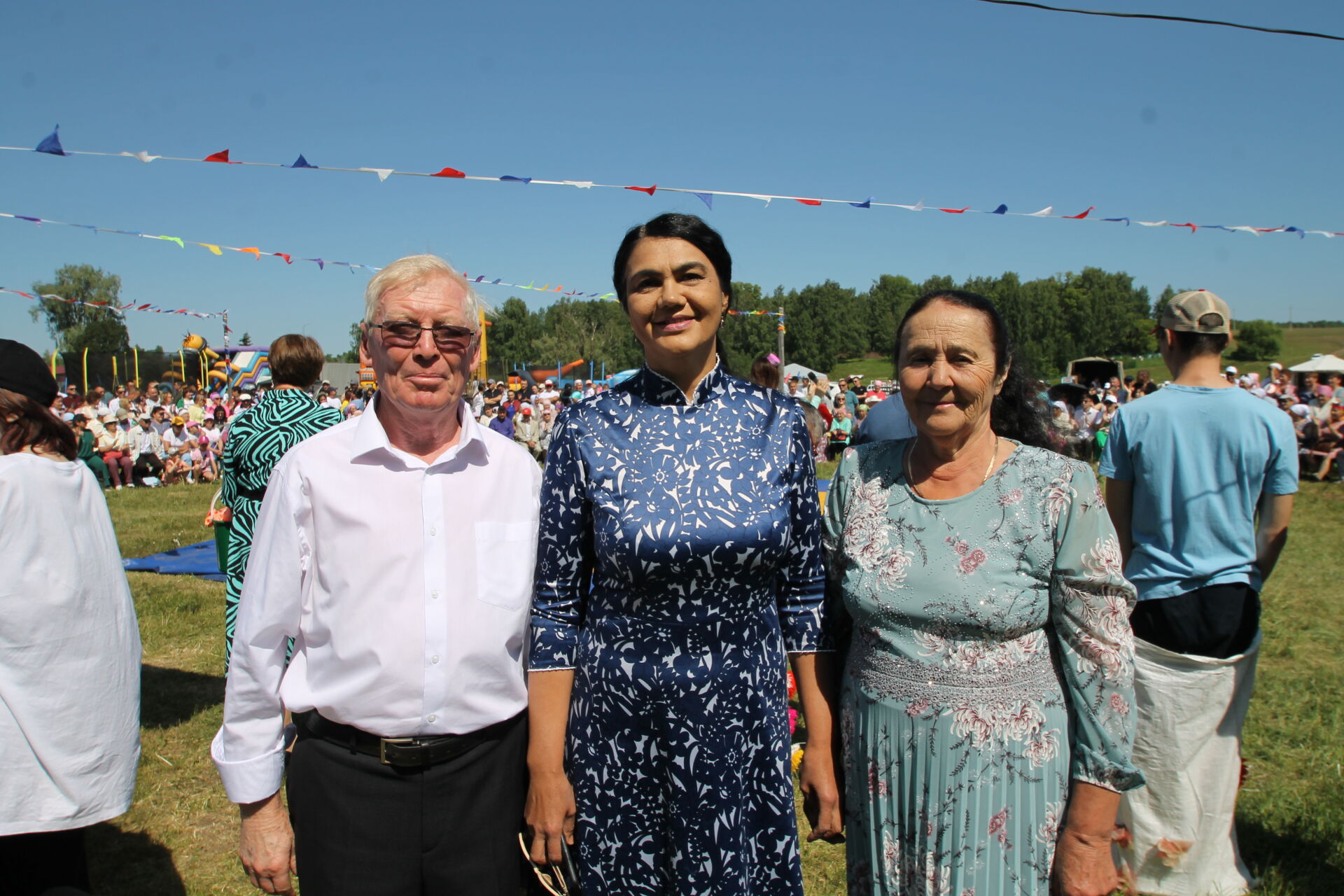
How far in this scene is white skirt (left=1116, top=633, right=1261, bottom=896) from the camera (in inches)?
111

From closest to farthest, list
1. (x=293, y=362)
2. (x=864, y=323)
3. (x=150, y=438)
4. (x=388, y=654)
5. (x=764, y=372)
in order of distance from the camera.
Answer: (x=388, y=654) → (x=293, y=362) → (x=764, y=372) → (x=150, y=438) → (x=864, y=323)

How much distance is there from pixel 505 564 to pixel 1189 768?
8.56 feet

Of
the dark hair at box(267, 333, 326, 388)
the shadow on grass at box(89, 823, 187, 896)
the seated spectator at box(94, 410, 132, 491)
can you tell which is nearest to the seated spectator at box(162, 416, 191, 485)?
the seated spectator at box(94, 410, 132, 491)

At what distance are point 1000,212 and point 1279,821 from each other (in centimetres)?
576

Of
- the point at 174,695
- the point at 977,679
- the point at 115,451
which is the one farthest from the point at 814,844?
the point at 115,451

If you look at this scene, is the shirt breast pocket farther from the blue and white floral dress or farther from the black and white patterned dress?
the black and white patterned dress

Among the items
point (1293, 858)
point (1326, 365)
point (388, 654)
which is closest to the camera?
point (388, 654)

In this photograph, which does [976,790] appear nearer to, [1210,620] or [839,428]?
[1210,620]

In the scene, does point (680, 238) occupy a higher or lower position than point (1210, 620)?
higher

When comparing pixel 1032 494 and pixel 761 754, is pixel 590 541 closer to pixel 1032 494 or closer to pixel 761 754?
pixel 761 754

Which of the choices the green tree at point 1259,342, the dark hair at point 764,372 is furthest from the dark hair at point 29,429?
the green tree at point 1259,342

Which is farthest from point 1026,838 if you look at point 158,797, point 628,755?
point 158,797

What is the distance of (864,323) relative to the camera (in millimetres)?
77750

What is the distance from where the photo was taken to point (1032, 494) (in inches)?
69.2
